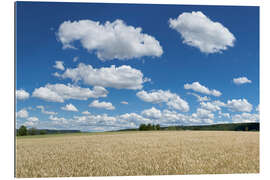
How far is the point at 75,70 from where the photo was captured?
595cm

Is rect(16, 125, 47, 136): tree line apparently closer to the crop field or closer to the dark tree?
the dark tree

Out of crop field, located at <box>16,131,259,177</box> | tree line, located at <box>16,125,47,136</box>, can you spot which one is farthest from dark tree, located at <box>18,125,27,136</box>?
crop field, located at <box>16,131,259,177</box>

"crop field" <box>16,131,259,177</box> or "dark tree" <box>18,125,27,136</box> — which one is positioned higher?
"dark tree" <box>18,125,27,136</box>

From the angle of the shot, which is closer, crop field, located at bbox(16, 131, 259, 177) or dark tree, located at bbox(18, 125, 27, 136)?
crop field, located at bbox(16, 131, 259, 177)

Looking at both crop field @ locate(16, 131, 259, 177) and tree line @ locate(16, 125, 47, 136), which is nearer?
crop field @ locate(16, 131, 259, 177)

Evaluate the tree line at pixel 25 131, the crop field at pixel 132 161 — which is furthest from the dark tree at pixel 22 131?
the crop field at pixel 132 161

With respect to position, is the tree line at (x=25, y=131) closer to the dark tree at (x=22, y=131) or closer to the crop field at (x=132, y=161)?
the dark tree at (x=22, y=131)

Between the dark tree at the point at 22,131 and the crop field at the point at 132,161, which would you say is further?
the dark tree at the point at 22,131

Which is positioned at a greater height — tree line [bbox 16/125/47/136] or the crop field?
tree line [bbox 16/125/47/136]

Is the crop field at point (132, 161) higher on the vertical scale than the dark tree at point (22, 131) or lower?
lower

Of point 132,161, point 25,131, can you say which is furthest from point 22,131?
point 132,161

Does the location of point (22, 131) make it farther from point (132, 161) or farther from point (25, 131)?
point (132, 161)
